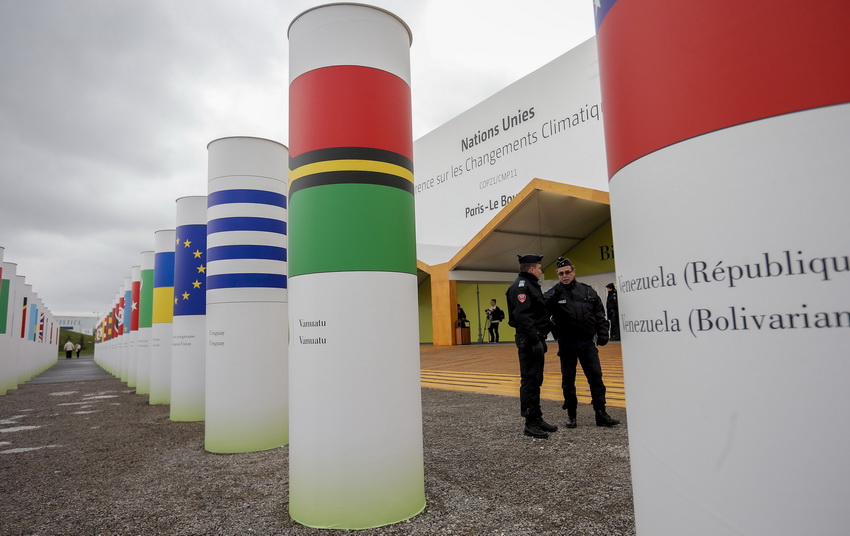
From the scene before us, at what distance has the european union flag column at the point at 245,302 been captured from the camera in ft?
17.9

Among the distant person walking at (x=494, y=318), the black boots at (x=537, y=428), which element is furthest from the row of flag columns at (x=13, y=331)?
the distant person walking at (x=494, y=318)

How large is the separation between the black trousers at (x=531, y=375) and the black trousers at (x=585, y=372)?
0.46 metres

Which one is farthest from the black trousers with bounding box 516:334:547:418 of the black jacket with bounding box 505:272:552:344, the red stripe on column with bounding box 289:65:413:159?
the red stripe on column with bounding box 289:65:413:159

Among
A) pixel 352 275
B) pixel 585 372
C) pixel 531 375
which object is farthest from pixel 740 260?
pixel 585 372

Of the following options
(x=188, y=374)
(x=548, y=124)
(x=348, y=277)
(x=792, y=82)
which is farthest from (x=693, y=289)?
(x=548, y=124)

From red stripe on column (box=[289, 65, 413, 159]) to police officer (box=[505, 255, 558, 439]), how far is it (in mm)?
2496

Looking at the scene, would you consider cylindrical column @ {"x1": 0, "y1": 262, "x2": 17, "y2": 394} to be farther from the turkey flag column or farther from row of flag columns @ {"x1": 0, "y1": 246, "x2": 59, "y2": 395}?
the turkey flag column

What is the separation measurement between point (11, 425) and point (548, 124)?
18002 millimetres

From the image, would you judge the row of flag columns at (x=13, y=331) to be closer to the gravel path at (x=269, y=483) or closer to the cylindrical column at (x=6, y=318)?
the cylindrical column at (x=6, y=318)

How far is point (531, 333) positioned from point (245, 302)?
10.3 ft

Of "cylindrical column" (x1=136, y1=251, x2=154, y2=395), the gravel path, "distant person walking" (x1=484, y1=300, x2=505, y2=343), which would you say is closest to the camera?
the gravel path

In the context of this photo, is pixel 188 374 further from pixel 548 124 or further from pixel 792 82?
pixel 548 124

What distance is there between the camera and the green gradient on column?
327 centimetres

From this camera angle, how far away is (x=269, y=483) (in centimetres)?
422
